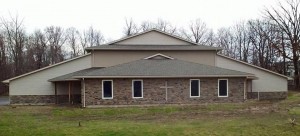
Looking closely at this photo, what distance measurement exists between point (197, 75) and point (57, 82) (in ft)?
41.3

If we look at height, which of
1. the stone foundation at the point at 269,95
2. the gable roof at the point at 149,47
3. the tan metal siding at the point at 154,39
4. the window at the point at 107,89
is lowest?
the stone foundation at the point at 269,95

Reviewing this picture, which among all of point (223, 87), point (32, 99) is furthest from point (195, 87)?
point (32, 99)

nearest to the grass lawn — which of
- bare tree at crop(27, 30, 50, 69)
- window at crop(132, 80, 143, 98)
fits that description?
window at crop(132, 80, 143, 98)

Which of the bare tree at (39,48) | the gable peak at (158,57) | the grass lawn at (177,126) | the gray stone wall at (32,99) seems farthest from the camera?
the bare tree at (39,48)

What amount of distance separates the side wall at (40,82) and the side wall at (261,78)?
13352mm

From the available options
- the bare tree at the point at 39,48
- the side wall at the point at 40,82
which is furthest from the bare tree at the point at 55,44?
the side wall at the point at 40,82

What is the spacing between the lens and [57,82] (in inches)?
1313

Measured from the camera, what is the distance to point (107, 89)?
91.2ft

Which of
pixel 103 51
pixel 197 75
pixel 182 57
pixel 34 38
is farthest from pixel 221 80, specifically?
pixel 34 38

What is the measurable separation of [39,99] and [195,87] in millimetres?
13777

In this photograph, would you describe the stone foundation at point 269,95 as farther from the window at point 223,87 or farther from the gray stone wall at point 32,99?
the gray stone wall at point 32,99

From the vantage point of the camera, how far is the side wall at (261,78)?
35.2 metres

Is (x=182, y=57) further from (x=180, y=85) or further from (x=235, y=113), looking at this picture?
(x=235, y=113)

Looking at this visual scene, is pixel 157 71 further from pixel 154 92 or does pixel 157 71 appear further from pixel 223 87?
pixel 223 87
